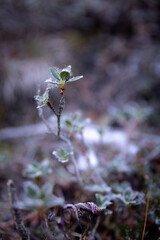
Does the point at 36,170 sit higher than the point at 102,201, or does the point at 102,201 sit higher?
the point at 36,170

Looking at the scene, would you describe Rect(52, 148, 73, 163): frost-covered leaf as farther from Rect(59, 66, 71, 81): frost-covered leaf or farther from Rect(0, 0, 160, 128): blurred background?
Rect(0, 0, 160, 128): blurred background

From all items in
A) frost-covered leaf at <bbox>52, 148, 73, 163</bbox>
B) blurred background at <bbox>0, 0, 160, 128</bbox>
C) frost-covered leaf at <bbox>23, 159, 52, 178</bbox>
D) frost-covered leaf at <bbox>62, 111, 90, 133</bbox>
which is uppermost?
blurred background at <bbox>0, 0, 160, 128</bbox>

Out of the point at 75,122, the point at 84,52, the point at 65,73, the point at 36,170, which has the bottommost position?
the point at 36,170

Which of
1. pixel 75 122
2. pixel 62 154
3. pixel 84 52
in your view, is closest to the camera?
pixel 62 154

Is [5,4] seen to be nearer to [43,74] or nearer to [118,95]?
[43,74]

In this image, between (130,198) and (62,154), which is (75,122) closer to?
(62,154)

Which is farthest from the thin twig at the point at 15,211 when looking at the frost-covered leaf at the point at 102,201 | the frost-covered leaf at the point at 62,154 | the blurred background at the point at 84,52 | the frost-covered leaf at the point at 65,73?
the blurred background at the point at 84,52

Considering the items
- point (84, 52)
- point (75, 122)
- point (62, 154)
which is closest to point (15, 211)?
point (62, 154)

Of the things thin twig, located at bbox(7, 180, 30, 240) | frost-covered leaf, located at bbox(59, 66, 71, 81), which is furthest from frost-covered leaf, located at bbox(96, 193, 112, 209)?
frost-covered leaf, located at bbox(59, 66, 71, 81)
